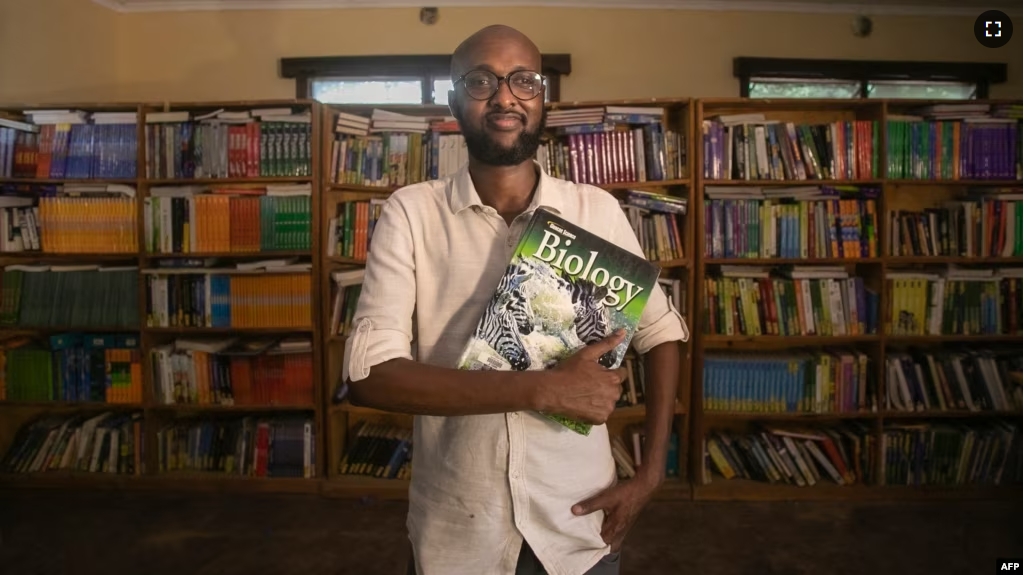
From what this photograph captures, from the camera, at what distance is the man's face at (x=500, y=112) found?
3.36ft

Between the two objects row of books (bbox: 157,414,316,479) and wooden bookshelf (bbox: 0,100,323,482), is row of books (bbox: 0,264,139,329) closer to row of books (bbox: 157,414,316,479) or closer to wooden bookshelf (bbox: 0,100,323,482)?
wooden bookshelf (bbox: 0,100,323,482)

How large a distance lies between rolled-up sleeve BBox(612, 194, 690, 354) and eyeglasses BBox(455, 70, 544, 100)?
10.4 inches

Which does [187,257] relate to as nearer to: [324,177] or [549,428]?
[324,177]

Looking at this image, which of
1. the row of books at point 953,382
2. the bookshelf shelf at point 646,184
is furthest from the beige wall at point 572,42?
the row of books at point 953,382

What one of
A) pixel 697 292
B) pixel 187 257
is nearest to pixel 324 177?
pixel 187 257

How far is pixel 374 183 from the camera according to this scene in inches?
120

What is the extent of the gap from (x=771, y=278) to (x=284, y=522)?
251 cm

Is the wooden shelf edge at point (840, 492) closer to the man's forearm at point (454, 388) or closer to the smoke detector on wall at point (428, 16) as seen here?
the man's forearm at point (454, 388)

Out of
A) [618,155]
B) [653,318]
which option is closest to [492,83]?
[653,318]

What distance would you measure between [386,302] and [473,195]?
24 centimetres

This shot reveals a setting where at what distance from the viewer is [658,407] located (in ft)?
3.70

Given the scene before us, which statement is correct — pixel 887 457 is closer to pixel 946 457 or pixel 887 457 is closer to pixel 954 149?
pixel 946 457

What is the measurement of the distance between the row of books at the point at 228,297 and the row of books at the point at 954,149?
280 cm

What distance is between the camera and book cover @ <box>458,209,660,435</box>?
917mm
